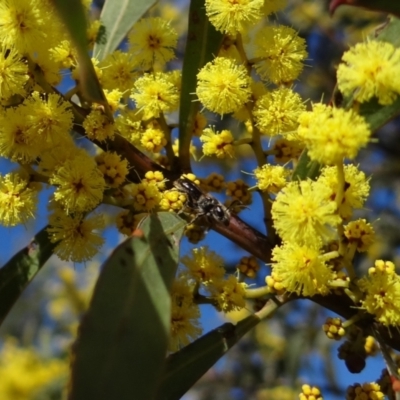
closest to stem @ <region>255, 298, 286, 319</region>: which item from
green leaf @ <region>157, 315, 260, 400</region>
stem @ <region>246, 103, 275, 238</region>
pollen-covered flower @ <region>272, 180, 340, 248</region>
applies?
green leaf @ <region>157, 315, 260, 400</region>

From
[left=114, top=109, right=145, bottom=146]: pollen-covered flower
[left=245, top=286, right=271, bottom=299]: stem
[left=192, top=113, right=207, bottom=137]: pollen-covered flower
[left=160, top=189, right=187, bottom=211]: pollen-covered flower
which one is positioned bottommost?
[left=245, top=286, right=271, bottom=299]: stem

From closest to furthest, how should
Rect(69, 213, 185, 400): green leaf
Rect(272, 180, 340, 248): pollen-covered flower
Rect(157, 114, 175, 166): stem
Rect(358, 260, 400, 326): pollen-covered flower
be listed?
1. Rect(69, 213, 185, 400): green leaf
2. Rect(272, 180, 340, 248): pollen-covered flower
3. Rect(358, 260, 400, 326): pollen-covered flower
4. Rect(157, 114, 175, 166): stem

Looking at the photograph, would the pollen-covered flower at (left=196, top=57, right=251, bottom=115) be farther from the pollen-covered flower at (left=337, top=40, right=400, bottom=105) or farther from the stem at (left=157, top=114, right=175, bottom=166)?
the pollen-covered flower at (left=337, top=40, right=400, bottom=105)

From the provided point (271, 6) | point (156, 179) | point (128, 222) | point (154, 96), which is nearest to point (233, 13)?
point (271, 6)

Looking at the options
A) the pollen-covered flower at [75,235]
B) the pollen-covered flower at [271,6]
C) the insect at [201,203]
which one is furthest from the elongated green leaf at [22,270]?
the pollen-covered flower at [271,6]

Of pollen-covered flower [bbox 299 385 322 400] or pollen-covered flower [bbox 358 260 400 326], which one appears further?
pollen-covered flower [bbox 299 385 322 400]

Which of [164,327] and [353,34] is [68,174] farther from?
[353,34]

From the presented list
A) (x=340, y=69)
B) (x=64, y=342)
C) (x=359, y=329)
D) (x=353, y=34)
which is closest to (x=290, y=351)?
(x=64, y=342)

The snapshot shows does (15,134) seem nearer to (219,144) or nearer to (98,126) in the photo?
(98,126)
